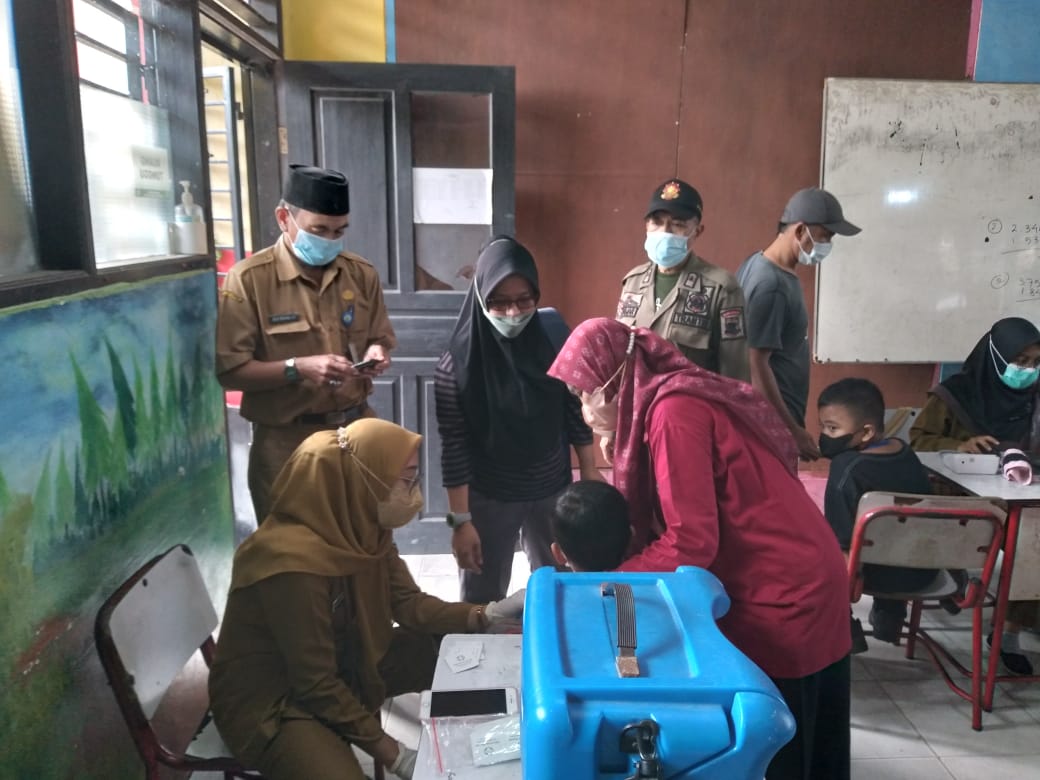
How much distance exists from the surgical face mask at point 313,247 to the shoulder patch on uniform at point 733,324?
4.09 ft

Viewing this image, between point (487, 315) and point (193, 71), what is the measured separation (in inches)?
45.4

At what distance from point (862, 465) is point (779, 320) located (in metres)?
0.59

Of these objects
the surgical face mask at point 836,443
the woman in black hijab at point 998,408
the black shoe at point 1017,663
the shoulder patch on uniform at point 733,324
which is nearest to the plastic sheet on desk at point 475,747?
the shoulder patch on uniform at point 733,324

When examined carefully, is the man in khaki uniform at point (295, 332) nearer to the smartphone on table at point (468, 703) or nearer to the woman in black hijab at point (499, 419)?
the woman in black hijab at point (499, 419)

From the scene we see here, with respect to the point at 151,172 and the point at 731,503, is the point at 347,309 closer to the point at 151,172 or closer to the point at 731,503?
the point at 151,172

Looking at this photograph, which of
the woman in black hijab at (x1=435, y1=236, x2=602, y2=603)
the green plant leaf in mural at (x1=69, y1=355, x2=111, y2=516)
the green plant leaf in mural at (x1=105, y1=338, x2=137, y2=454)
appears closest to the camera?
the green plant leaf in mural at (x1=69, y1=355, x2=111, y2=516)

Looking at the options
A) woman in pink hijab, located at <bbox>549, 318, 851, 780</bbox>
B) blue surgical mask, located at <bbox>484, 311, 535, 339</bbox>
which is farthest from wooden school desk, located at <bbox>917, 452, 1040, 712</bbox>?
blue surgical mask, located at <bbox>484, 311, 535, 339</bbox>

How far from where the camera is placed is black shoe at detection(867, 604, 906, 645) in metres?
2.56

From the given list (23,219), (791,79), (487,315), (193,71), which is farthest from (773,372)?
(23,219)

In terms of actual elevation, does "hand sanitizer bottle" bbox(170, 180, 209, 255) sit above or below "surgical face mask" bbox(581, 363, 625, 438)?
above

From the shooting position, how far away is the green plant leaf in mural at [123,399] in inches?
65.4

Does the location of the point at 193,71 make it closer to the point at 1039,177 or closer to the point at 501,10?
the point at 501,10

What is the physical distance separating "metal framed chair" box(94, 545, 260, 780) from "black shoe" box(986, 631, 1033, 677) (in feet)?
7.85

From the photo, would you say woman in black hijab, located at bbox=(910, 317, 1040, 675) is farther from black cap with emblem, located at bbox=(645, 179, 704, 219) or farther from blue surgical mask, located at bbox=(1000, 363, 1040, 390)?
black cap with emblem, located at bbox=(645, 179, 704, 219)
